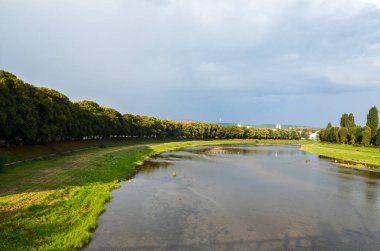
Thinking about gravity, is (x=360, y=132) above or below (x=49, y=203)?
above

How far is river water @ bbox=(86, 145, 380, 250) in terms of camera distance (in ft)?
58.6

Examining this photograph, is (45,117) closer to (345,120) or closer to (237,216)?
(237,216)

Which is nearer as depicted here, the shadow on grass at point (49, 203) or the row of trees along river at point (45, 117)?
the shadow on grass at point (49, 203)

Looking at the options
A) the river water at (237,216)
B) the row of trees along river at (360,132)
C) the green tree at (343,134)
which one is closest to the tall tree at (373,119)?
the row of trees along river at (360,132)

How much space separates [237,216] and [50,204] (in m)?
13.5

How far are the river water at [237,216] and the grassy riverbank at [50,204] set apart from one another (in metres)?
1.17

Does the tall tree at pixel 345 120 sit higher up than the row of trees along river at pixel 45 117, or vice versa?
the tall tree at pixel 345 120

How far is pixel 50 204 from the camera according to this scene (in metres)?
21.9

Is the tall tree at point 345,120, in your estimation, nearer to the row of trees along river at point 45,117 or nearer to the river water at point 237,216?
the row of trees along river at point 45,117

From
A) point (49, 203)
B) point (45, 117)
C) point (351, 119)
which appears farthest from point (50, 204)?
point (351, 119)

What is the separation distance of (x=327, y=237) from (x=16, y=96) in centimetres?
4241

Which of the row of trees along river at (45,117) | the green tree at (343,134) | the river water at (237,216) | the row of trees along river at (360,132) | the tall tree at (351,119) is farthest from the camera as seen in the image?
the tall tree at (351,119)

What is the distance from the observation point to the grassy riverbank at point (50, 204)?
1588cm

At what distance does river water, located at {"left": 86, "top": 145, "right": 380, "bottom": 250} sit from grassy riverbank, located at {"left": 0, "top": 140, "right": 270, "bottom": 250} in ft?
3.85
